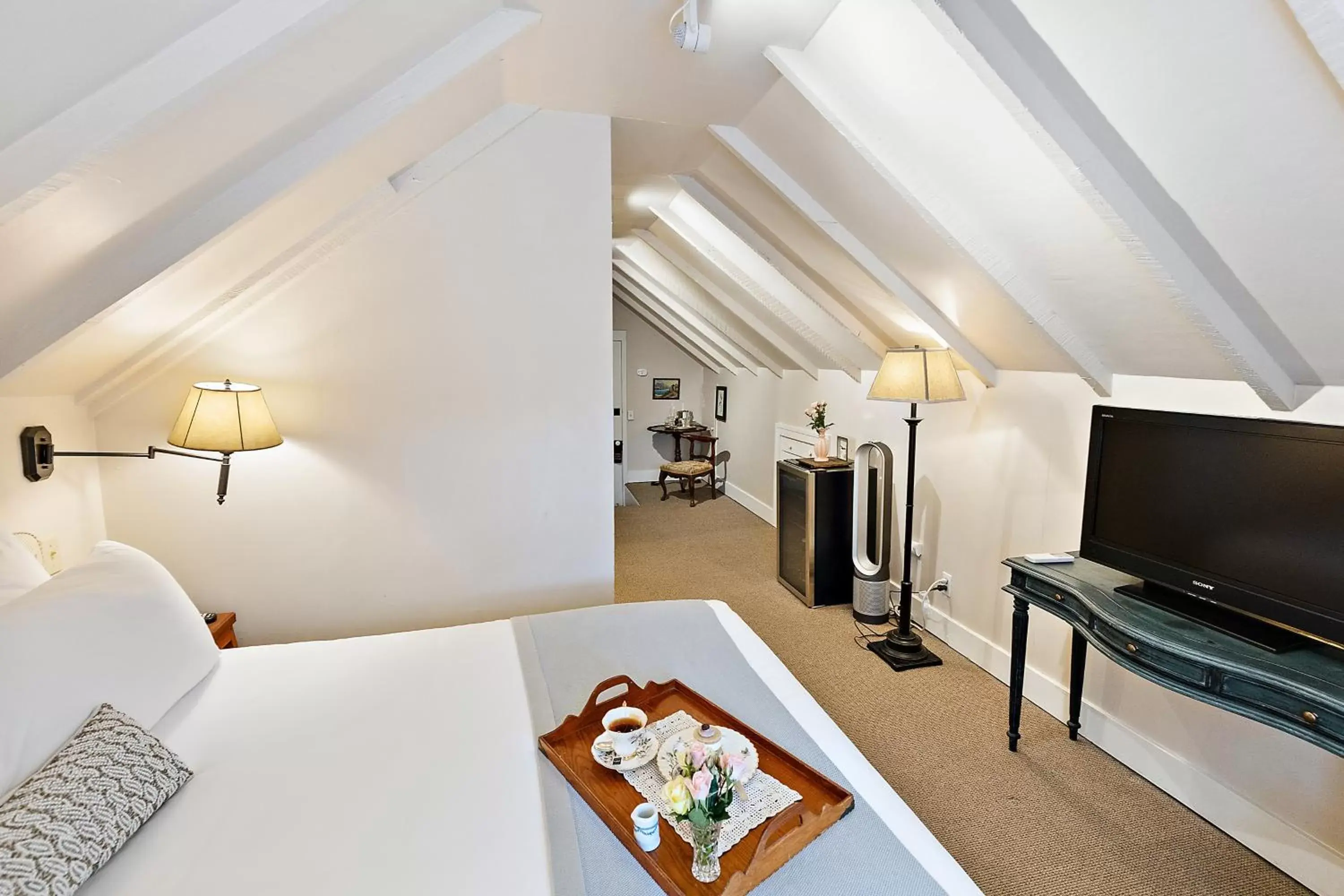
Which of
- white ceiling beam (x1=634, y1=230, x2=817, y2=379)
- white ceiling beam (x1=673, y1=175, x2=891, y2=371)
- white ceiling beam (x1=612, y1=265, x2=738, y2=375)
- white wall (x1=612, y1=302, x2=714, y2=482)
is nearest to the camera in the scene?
white ceiling beam (x1=673, y1=175, x2=891, y2=371)

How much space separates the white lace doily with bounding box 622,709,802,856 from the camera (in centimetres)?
126

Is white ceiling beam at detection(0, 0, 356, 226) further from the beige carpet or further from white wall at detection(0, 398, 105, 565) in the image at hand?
the beige carpet

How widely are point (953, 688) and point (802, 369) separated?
2.84 meters

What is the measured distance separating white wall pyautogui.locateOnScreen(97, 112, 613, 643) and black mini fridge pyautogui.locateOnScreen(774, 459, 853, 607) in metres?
1.71

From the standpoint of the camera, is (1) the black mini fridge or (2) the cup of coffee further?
(1) the black mini fridge

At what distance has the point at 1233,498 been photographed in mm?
1903

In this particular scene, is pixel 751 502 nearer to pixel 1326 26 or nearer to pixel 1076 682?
pixel 1076 682

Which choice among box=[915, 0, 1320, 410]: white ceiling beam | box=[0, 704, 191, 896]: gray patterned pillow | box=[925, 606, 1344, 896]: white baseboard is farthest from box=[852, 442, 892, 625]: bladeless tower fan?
box=[0, 704, 191, 896]: gray patterned pillow

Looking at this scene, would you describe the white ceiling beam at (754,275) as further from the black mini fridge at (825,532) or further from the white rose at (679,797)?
the white rose at (679,797)

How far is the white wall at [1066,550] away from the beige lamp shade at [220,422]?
303 centimetres

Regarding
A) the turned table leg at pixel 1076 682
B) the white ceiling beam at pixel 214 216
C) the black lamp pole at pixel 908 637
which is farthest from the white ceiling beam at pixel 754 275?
the white ceiling beam at pixel 214 216

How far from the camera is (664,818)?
4.25 ft

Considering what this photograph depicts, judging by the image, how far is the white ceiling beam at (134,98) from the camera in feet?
3.63

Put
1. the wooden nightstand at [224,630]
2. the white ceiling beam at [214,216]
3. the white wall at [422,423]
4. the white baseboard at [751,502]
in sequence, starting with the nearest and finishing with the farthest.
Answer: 1. the white ceiling beam at [214,216]
2. the wooden nightstand at [224,630]
3. the white wall at [422,423]
4. the white baseboard at [751,502]
